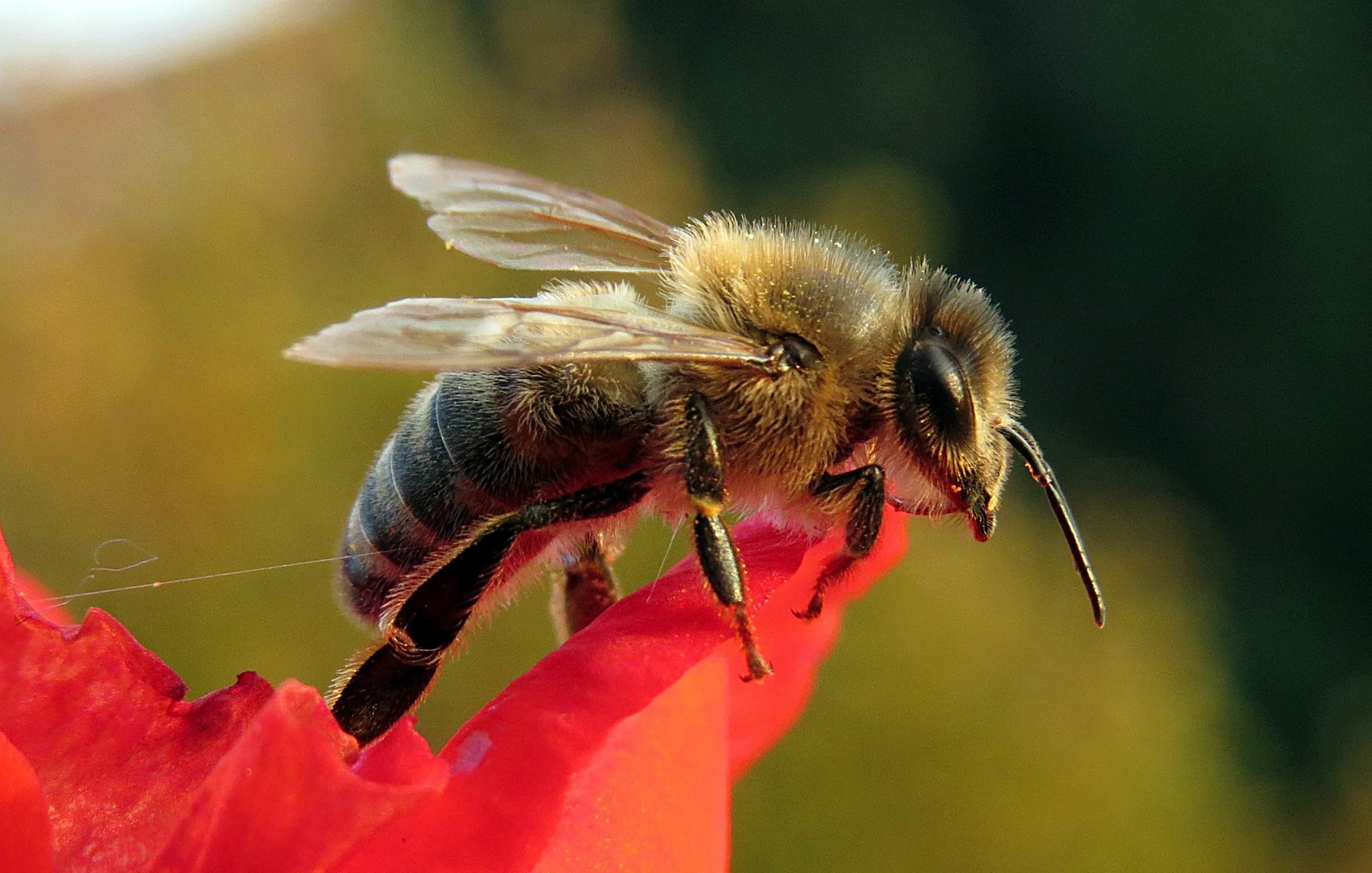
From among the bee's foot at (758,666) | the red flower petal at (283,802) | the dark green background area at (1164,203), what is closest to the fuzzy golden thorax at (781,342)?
the bee's foot at (758,666)

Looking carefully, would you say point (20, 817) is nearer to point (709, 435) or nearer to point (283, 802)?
point (283, 802)

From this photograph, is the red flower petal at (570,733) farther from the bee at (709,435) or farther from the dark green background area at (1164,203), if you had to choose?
the dark green background area at (1164,203)

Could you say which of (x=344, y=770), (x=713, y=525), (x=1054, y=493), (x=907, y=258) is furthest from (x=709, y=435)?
(x=907, y=258)

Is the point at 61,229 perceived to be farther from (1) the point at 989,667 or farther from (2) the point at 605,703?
(2) the point at 605,703

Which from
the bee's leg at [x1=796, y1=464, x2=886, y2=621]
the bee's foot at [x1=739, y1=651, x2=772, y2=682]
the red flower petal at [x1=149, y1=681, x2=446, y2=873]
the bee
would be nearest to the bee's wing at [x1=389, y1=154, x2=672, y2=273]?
the bee

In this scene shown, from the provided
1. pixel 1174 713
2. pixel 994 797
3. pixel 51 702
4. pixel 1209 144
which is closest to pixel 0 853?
pixel 51 702

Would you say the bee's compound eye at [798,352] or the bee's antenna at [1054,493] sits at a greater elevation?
the bee's compound eye at [798,352]
